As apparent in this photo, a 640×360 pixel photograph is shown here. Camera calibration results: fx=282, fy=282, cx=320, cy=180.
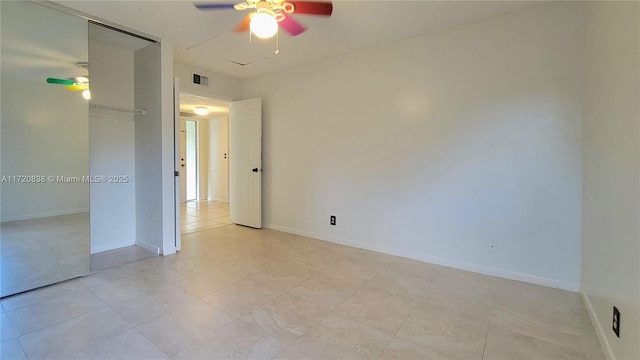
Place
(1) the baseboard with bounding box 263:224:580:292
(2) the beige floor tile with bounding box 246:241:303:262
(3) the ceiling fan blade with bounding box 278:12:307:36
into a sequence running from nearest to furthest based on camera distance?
(3) the ceiling fan blade with bounding box 278:12:307:36, (1) the baseboard with bounding box 263:224:580:292, (2) the beige floor tile with bounding box 246:241:303:262

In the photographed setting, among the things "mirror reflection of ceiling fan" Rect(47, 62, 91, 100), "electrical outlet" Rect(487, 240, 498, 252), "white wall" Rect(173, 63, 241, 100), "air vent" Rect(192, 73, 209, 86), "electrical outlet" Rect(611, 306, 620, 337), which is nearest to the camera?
"electrical outlet" Rect(611, 306, 620, 337)

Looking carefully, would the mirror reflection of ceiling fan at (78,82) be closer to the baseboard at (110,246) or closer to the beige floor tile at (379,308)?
the baseboard at (110,246)

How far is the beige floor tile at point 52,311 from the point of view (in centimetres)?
192

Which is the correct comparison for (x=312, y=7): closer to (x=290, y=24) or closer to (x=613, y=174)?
(x=290, y=24)

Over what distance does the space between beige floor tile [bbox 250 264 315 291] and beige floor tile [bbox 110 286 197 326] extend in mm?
627

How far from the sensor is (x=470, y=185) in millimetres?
2887

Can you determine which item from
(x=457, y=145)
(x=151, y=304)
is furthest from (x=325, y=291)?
(x=457, y=145)

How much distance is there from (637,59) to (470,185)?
167cm

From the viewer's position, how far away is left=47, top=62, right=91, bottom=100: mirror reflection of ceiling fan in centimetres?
262

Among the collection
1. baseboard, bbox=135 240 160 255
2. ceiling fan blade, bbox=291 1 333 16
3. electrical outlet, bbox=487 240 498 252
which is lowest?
baseboard, bbox=135 240 160 255

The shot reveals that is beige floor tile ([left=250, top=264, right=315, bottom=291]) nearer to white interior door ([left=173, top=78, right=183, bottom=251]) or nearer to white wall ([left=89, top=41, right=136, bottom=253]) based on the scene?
white interior door ([left=173, top=78, right=183, bottom=251])

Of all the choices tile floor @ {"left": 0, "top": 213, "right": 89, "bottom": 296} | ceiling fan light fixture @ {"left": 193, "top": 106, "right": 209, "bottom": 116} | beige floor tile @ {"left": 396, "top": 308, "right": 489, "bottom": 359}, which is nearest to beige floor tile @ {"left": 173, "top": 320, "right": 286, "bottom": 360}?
beige floor tile @ {"left": 396, "top": 308, "right": 489, "bottom": 359}

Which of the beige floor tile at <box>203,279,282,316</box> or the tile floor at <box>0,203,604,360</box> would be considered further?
the beige floor tile at <box>203,279,282,316</box>

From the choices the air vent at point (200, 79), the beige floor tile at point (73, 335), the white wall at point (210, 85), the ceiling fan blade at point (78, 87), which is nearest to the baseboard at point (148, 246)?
the beige floor tile at point (73, 335)
